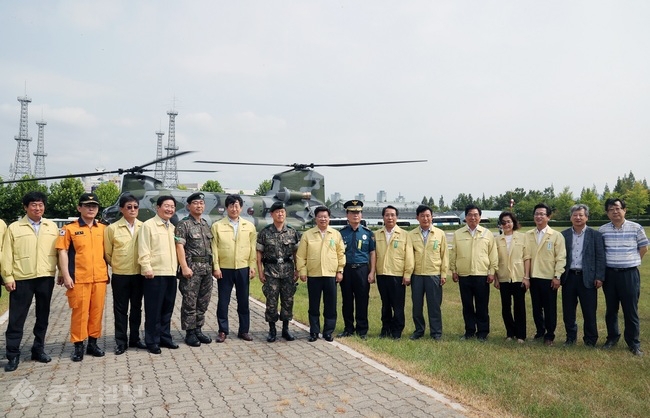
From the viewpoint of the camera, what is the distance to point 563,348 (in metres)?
6.09

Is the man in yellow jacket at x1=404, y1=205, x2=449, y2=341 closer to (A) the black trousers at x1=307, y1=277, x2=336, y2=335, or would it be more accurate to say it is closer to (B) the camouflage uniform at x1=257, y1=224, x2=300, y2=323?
(A) the black trousers at x1=307, y1=277, x2=336, y2=335

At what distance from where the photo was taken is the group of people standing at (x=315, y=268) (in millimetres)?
5582

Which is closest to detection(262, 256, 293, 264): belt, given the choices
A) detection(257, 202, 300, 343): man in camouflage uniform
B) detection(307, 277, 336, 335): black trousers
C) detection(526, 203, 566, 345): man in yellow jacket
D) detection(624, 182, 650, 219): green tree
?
detection(257, 202, 300, 343): man in camouflage uniform

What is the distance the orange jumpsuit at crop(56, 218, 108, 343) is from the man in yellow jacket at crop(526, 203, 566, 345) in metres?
5.53

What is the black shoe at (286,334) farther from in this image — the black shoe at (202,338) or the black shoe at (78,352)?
the black shoe at (78,352)

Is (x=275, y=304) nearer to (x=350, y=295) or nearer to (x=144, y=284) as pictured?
(x=350, y=295)

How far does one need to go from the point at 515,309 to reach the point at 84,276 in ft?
18.0

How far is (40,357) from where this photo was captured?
5.41 meters

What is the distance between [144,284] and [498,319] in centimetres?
574

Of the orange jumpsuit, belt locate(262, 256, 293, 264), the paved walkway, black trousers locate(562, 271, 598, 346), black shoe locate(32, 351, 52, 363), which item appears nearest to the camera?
the paved walkway

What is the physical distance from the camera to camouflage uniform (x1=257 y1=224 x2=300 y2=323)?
646 centimetres

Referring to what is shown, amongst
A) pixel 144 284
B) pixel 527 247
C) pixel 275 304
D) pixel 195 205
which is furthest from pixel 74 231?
pixel 527 247

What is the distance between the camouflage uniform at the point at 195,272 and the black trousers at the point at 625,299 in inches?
203

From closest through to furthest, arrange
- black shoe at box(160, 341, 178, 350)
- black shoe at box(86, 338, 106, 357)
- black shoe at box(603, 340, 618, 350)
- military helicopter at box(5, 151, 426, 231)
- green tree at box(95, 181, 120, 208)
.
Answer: black shoe at box(86, 338, 106, 357) → black shoe at box(160, 341, 178, 350) → black shoe at box(603, 340, 618, 350) → military helicopter at box(5, 151, 426, 231) → green tree at box(95, 181, 120, 208)
